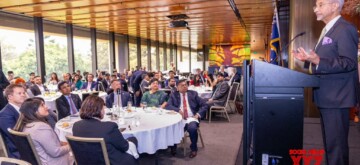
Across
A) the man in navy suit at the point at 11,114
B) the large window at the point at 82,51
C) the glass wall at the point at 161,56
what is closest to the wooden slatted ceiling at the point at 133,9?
the large window at the point at 82,51

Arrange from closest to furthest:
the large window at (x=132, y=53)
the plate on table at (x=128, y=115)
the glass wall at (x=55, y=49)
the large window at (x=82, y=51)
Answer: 1. the plate on table at (x=128, y=115)
2. the glass wall at (x=55, y=49)
3. the large window at (x=82, y=51)
4. the large window at (x=132, y=53)

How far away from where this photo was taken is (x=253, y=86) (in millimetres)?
1572

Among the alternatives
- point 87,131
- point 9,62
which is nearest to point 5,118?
point 87,131

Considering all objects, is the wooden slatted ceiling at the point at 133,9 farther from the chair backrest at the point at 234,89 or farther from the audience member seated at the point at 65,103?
the audience member seated at the point at 65,103

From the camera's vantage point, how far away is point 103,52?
12258mm

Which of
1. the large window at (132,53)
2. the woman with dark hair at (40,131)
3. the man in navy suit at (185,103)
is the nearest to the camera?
the woman with dark hair at (40,131)

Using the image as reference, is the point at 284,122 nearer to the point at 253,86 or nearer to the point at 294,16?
the point at 253,86

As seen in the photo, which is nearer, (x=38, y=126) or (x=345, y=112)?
(x=345, y=112)

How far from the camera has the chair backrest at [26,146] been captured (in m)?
2.15

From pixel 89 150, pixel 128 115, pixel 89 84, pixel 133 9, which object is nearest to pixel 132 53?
pixel 89 84

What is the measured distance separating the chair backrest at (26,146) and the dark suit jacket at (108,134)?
0.36m

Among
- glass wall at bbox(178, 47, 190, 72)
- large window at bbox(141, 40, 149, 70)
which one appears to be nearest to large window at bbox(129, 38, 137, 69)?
large window at bbox(141, 40, 149, 70)

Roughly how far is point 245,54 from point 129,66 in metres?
12.7

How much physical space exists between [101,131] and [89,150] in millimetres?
179
